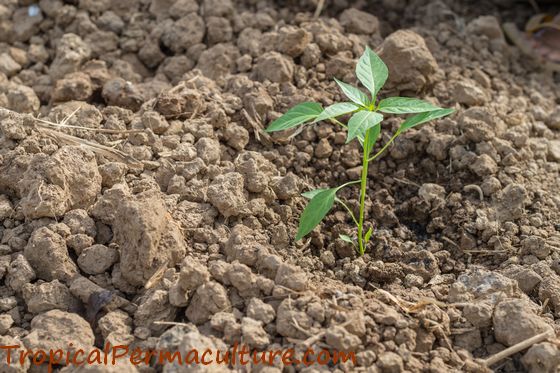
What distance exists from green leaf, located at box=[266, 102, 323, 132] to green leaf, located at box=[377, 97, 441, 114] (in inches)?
8.1

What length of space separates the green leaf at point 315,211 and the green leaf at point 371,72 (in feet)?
1.20

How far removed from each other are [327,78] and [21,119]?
3.89ft

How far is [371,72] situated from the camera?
224 cm

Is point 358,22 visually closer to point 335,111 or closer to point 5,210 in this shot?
point 335,111

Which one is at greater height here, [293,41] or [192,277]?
[293,41]

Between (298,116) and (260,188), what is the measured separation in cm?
32

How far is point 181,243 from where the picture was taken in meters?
2.11

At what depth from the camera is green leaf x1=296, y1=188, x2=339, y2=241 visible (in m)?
2.13

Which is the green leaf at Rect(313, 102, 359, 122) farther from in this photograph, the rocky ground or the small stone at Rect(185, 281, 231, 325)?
the small stone at Rect(185, 281, 231, 325)

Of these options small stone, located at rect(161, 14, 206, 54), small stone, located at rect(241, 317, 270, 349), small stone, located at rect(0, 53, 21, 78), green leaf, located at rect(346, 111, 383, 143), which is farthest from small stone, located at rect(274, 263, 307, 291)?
small stone, located at rect(0, 53, 21, 78)

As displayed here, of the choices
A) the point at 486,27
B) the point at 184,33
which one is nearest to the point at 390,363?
the point at 184,33

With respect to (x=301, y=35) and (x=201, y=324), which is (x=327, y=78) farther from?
(x=201, y=324)

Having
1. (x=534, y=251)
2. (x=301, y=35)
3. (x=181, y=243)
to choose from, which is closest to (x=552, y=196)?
(x=534, y=251)

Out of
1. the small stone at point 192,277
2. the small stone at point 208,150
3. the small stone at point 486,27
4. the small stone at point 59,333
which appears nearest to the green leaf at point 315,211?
the small stone at point 192,277
